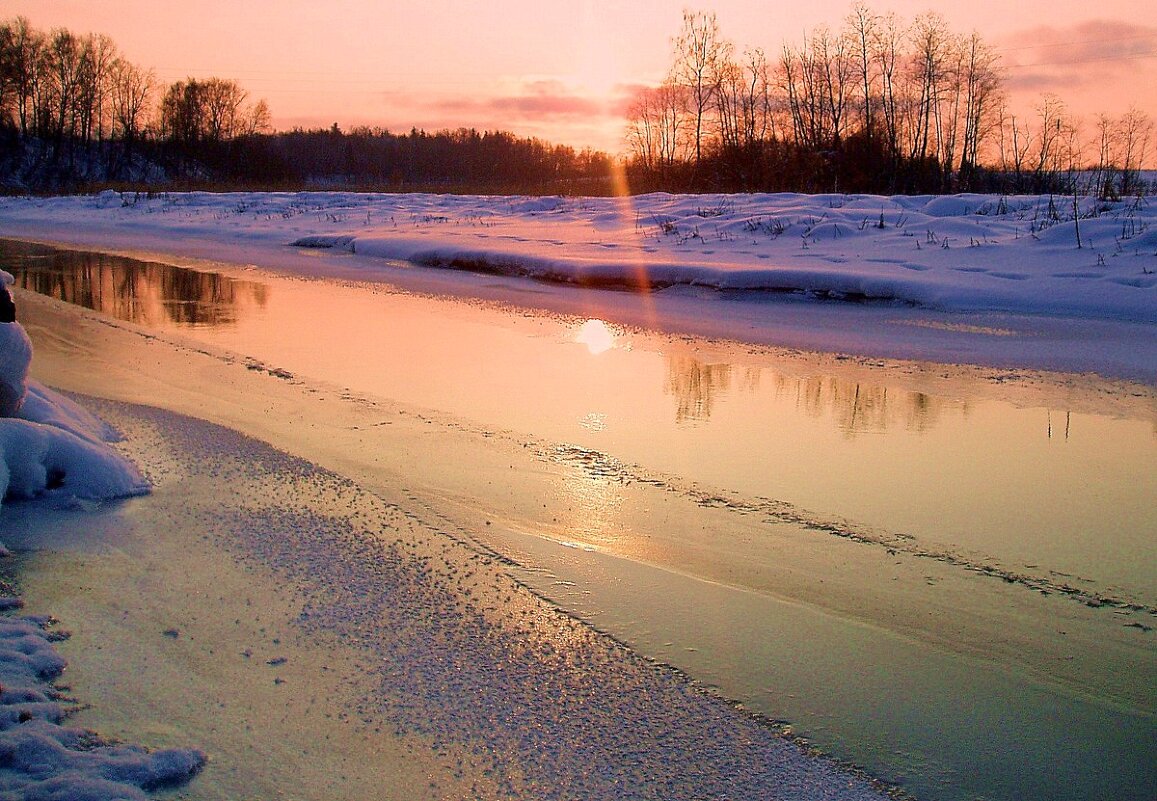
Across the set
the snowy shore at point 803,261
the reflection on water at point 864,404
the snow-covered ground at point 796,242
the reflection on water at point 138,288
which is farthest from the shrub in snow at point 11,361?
the snow-covered ground at point 796,242

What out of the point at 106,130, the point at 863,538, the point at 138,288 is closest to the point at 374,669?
the point at 863,538

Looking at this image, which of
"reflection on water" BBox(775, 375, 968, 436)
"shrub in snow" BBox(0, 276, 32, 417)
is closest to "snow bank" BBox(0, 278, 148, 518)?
"shrub in snow" BBox(0, 276, 32, 417)

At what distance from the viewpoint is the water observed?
6.97ft

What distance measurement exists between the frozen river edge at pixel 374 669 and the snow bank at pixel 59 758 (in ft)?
0.22

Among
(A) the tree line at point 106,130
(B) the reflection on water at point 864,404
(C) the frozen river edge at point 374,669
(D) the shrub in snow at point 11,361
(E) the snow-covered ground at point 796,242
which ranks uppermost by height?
(A) the tree line at point 106,130

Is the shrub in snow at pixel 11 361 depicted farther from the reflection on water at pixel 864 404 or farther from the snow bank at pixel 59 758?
the reflection on water at pixel 864 404

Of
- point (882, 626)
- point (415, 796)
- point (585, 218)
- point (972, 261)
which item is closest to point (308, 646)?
point (415, 796)

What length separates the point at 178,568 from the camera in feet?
9.14

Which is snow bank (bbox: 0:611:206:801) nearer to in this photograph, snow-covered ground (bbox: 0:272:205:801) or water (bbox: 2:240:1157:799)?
snow-covered ground (bbox: 0:272:205:801)

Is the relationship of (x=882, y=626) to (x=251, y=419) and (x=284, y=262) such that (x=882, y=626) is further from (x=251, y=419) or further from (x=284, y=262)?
(x=284, y=262)

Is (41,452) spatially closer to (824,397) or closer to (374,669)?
(374,669)

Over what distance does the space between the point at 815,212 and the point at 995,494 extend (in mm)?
10944

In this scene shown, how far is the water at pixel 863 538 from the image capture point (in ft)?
6.97

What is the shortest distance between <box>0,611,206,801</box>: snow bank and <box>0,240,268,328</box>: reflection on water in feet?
19.1
